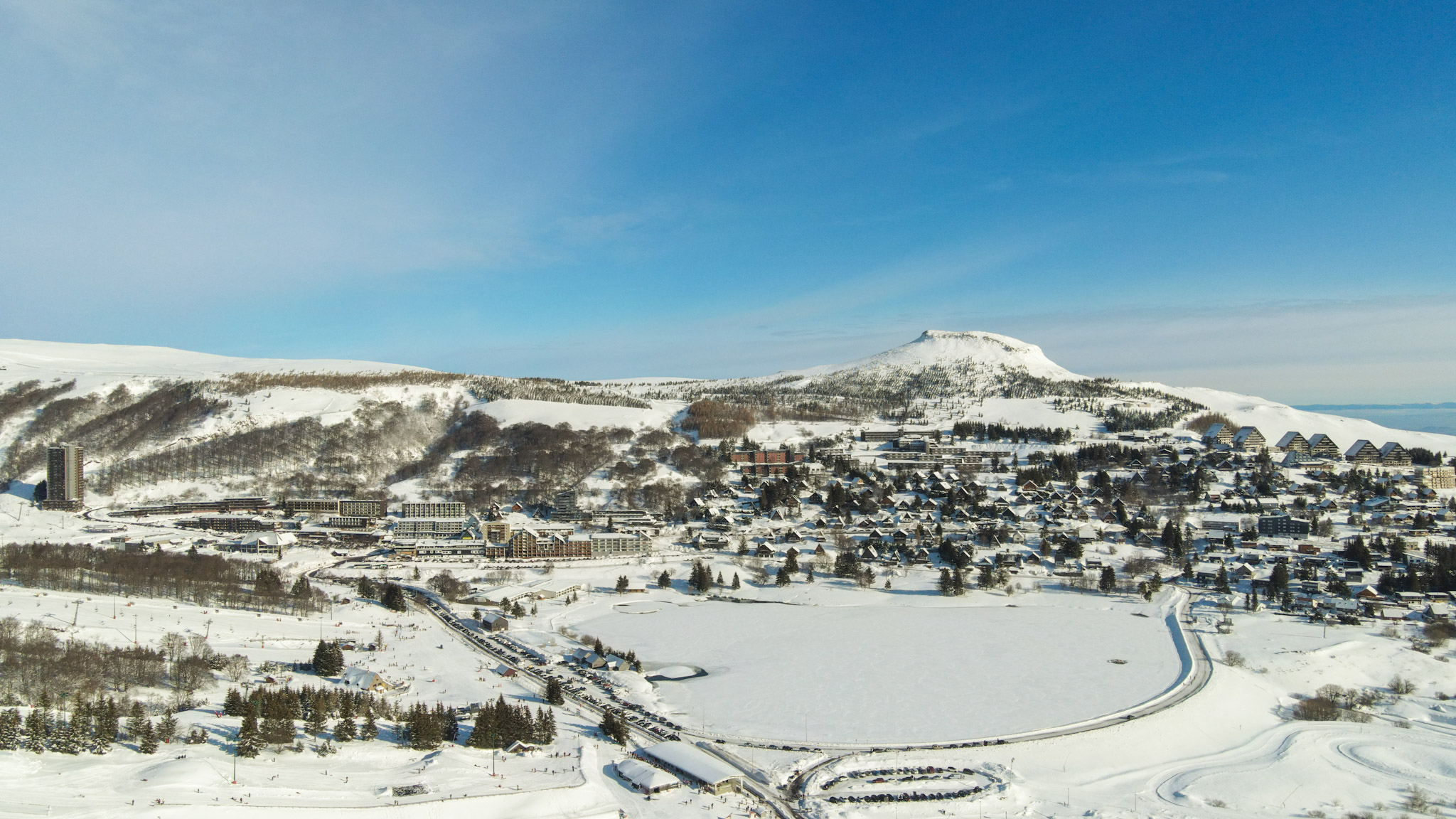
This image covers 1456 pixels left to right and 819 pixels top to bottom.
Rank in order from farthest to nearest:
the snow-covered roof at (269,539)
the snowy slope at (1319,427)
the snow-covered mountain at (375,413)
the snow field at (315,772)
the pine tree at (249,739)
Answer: the snowy slope at (1319,427), the snow-covered mountain at (375,413), the snow-covered roof at (269,539), the pine tree at (249,739), the snow field at (315,772)

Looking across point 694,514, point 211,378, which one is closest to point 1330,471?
point 694,514

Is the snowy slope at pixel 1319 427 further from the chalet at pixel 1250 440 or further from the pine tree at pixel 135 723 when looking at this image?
the pine tree at pixel 135 723

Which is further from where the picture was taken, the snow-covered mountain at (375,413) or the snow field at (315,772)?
the snow-covered mountain at (375,413)

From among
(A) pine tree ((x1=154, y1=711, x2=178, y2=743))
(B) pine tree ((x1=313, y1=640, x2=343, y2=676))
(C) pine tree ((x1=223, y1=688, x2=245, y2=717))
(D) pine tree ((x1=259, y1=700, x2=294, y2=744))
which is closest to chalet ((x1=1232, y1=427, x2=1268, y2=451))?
(B) pine tree ((x1=313, y1=640, x2=343, y2=676))

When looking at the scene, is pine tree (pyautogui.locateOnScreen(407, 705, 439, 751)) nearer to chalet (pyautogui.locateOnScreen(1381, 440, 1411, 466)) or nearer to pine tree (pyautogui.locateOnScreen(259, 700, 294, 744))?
pine tree (pyautogui.locateOnScreen(259, 700, 294, 744))

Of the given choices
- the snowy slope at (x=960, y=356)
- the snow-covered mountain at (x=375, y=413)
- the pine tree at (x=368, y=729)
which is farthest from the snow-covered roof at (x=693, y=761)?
the snowy slope at (x=960, y=356)

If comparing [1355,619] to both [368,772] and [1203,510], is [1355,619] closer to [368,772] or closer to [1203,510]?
[1203,510]

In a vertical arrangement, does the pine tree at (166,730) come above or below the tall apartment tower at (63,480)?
below
